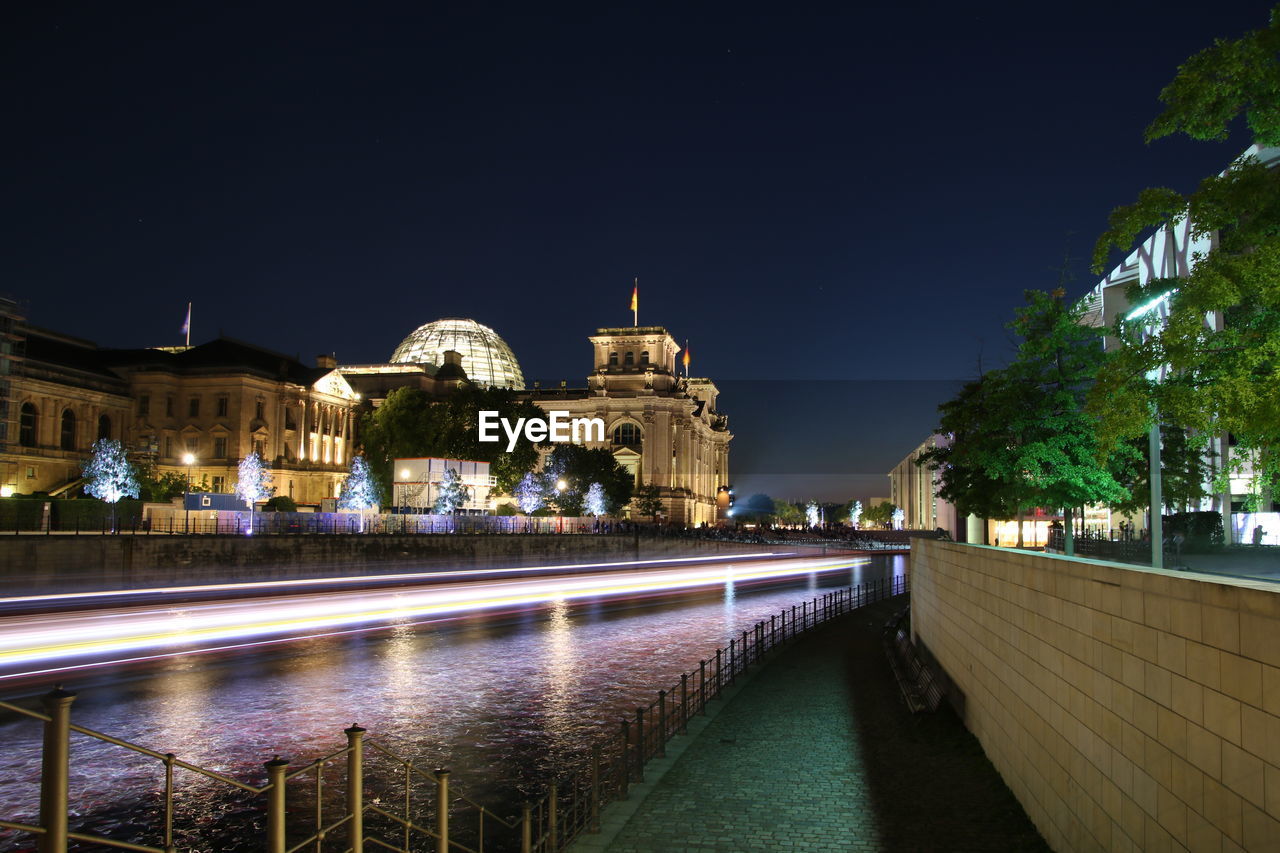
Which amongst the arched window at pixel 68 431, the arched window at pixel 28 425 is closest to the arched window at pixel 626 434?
the arched window at pixel 68 431

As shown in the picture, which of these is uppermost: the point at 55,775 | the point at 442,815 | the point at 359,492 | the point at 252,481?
the point at 252,481

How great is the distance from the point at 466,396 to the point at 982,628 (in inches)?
3356

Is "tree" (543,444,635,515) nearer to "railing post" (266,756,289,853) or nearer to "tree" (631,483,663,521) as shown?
"tree" (631,483,663,521)

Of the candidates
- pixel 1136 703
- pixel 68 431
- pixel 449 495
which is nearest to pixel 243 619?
pixel 1136 703

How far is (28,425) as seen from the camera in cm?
7725

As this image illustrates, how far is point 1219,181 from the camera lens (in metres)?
12.6

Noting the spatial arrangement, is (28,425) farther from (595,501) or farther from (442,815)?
(442,815)

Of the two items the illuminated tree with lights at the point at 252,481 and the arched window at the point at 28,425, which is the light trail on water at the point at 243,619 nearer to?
the illuminated tree with lights at the point at 252,481

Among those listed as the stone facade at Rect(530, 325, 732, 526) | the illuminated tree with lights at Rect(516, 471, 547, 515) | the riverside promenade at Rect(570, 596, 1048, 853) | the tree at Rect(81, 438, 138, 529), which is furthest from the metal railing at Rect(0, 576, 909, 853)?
the stone facade at Rect(530, 325, 732, 526)

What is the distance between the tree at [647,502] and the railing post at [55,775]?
127243 millimetres

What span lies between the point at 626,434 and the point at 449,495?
73.2 metres

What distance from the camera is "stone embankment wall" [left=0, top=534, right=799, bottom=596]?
3703 centimetres

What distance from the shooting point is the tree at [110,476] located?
210ft

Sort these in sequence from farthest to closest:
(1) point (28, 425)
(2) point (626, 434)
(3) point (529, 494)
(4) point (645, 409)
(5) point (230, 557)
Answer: (2) point (626, 434) < (4) point (645, 409) < (3) point (529, 494) < (1) point (28, 425) < (5) point (230, 557)
